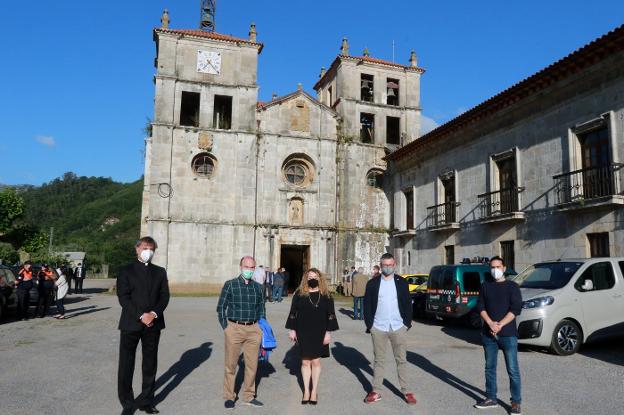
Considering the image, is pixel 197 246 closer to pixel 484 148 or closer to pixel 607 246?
pixel 484 148

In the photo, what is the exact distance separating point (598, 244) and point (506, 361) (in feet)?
37.5

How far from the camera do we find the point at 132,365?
557 centimetres

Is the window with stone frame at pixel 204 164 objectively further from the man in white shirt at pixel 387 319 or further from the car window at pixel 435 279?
the man in white shirt at pixel 387 319

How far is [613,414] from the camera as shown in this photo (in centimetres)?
575

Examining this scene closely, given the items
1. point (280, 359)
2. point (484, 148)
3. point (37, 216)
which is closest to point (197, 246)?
point (484, 148)

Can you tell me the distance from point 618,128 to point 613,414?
11.5m

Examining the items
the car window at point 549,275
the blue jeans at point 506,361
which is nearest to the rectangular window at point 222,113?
the car window at point 549,275

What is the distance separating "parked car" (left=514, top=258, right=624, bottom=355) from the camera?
941cm

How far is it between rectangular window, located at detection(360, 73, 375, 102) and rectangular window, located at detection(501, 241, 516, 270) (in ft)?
48.7

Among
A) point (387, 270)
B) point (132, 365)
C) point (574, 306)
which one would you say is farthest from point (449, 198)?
point (132, 365)

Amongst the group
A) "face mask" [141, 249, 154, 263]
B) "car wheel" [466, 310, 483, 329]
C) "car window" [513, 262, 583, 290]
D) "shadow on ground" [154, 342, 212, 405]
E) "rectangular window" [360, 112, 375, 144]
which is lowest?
"shadow on ground" [154, 342, 212, 405]

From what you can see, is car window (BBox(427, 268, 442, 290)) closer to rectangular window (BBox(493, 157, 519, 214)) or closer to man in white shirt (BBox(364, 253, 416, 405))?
rectangular window (BBox(493, 157, 519, 214))

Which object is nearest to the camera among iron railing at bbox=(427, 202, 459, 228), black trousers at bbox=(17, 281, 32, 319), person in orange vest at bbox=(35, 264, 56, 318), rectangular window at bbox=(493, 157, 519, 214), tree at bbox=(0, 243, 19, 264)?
black trousers at bbox=(17, 281, 32, 319)

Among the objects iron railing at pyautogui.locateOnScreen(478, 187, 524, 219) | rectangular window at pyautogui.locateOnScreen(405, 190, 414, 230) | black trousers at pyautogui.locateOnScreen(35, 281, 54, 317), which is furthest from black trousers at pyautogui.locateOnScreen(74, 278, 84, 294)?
iron railing at pyautogui.locateOnScreen(478, 187, 524, 219)
